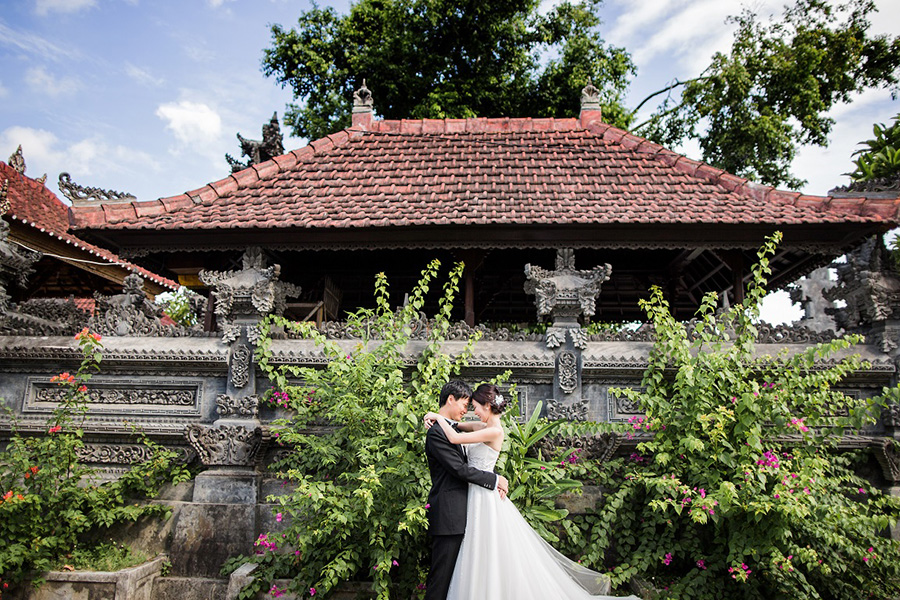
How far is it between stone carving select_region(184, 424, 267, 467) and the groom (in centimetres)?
286

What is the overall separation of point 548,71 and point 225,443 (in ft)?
43.8

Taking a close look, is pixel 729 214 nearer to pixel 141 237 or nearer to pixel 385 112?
pixel 141 237

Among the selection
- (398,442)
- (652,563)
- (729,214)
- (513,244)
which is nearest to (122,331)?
(398,442)

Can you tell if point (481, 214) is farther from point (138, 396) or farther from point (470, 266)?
point (138, 396)

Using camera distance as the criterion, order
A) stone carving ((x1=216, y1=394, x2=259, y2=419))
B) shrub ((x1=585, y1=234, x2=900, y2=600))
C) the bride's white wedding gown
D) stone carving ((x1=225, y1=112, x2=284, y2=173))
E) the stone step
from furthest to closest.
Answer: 1. stone carving ((x1=225, y1=112, x2=284, y2=173))
2. stone carving ((x1=216, y1=394, x2=259, y2=419))
3. the stone step
4. shrub ((x1=585, y1=234, x2=900, y2=600))
5. the bride's white wedding gown

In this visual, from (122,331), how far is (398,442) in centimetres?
399

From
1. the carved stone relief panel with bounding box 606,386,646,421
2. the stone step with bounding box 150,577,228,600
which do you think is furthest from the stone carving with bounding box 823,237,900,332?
the stone step with bounding box 150,577,228,600

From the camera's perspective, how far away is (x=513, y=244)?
6848mm

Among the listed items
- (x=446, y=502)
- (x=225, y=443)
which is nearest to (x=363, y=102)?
(x=225, y=443)

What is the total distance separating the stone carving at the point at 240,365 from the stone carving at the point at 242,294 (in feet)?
0.56

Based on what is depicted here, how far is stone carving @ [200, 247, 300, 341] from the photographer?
266 inches

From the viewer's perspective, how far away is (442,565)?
413 cm

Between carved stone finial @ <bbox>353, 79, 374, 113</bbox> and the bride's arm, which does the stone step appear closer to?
the bride's arm

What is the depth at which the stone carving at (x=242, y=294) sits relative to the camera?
675cm
